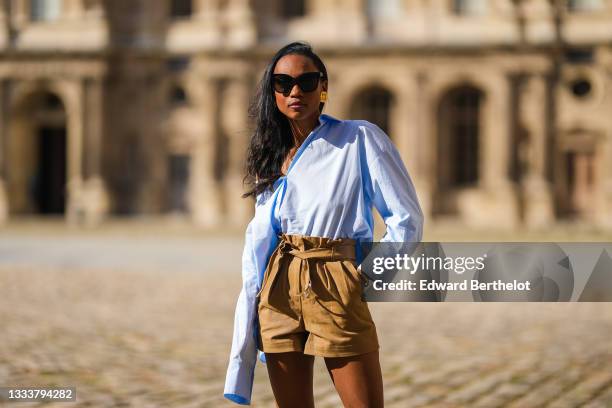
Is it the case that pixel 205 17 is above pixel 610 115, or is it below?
above

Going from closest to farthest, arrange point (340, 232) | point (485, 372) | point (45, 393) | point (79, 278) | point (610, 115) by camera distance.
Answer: point (340, 232)
point (45, 393)
point (485, 372)
point (79, 278)
point (610, 115)

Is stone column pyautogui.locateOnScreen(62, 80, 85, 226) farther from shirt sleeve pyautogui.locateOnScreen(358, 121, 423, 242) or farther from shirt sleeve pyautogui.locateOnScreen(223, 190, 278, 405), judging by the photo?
shirt sleeve pyautogui.locateOnScreen(358, 121, 423, 242)

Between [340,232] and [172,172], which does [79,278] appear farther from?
[172,172]

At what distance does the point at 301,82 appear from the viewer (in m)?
3.07

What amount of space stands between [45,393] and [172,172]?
27.3 metres

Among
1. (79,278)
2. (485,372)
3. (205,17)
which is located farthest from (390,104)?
(485,372)

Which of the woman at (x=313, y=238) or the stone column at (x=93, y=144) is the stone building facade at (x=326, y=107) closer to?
the stone column at (x=93, y=144)

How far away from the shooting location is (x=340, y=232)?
3002 millimetres

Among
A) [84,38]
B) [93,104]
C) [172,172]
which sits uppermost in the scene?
[84,38]

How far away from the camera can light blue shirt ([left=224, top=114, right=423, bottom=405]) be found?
2.99 meters

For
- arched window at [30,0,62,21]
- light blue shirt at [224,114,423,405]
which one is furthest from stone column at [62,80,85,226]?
light blue shirt at [224,114,423,405]

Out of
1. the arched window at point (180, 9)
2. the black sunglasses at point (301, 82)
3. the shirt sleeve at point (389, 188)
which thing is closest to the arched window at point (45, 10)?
the arched window at point (180, 9)

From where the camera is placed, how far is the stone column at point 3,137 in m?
31.8

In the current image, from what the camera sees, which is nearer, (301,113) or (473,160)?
(301,113)
